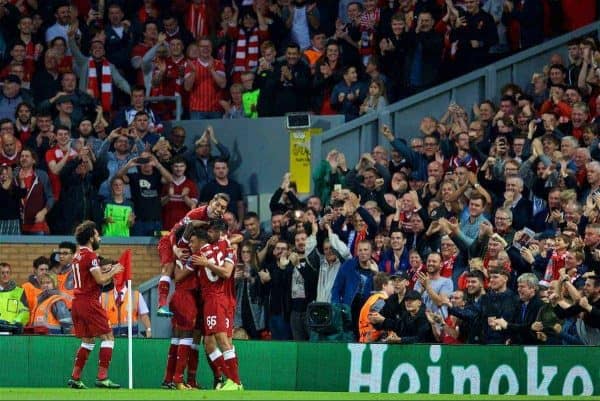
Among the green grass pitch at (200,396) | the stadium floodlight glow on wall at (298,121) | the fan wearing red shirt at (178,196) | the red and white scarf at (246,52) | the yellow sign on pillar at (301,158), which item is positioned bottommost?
the green grass pitch at (200,396)

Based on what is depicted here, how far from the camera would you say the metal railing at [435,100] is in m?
27.7

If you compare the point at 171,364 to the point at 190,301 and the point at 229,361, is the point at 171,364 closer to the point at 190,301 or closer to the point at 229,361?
the point at 190,301

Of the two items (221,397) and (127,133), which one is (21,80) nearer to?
(127,133)

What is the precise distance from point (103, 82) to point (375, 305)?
31.1ft

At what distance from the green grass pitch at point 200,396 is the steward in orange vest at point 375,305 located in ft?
6.17

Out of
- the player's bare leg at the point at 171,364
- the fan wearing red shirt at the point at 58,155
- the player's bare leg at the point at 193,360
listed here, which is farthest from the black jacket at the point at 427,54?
the player's bare leg at the point at 171,364

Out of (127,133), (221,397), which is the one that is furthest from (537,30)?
(221,397)

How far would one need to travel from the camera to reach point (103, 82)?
31016 millimetres

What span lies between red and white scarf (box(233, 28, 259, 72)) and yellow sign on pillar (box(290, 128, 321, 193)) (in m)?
2.59

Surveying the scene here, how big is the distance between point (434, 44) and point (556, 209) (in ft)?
17.0

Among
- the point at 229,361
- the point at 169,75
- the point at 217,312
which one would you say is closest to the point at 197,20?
the point at 169,75

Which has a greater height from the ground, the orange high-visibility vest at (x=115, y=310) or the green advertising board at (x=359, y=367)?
the orange high-visibility vest at (x=115, y=310)

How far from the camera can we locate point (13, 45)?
1249 inches

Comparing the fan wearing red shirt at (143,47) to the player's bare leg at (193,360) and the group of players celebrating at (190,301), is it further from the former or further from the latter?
the player's bare leg at (193,360)
